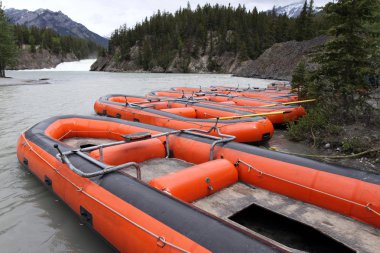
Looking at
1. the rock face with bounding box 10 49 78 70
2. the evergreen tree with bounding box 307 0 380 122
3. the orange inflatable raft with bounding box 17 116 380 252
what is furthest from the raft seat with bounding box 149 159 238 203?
the rock face with bounding box 10 49 78 70

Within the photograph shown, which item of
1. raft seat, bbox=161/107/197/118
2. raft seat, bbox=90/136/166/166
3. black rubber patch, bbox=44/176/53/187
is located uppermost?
raft seat, bbox=161/107/197/118

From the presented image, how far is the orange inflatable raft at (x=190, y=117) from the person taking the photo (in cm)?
796

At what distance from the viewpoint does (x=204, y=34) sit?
84500mm

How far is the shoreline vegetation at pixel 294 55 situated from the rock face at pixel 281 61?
234 millimetres

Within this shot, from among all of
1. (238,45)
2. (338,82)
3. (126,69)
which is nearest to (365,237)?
(338,82)

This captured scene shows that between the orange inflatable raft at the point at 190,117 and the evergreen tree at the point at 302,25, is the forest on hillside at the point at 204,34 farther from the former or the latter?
the orange inflatable raft at the point at 190,117

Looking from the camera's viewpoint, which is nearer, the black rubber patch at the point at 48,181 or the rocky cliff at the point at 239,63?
the black rubber patch at the point at 48,181

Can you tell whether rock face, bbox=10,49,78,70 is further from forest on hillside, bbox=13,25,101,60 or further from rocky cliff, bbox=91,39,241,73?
rocky cliff, bbox=91,39,241,73

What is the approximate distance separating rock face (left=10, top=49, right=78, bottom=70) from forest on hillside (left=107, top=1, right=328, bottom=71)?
26446mm

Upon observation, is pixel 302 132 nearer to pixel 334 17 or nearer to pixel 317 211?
pixel 334 17

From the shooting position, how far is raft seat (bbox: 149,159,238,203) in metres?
4.28

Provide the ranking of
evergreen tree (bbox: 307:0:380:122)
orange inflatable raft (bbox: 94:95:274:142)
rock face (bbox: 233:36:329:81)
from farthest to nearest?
1. rock face (bbox: 233:36:329:81)
2. evergreen tree (bbox: 307:0:380:122)
3. orange inflatable raft (bbox: 94:95:274:142)

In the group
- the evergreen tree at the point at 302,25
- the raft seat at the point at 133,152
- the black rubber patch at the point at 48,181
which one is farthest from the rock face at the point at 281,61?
the black rubber patch at the point at 48,181

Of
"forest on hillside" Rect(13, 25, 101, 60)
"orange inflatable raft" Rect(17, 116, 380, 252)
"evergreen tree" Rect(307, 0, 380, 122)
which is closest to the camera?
"orange inflatable raft" Rect(17, 116, 380, 252)
